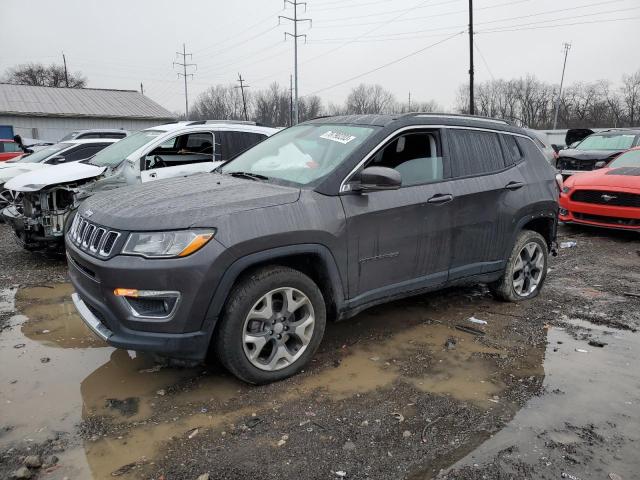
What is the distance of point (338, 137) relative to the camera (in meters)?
4.12

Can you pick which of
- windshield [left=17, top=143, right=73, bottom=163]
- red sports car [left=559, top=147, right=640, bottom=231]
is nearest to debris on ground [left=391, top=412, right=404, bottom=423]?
red sports car [left=559, top=147, right=640, bottom=231]

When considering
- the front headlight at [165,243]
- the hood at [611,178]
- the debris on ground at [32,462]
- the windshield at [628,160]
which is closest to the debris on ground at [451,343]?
the front headlight at [165,243]

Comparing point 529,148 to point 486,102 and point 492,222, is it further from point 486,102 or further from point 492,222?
point 486,102

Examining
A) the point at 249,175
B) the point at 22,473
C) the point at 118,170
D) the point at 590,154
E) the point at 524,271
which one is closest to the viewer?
the point at 22,473

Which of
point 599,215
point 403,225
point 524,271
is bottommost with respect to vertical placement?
point 524,271

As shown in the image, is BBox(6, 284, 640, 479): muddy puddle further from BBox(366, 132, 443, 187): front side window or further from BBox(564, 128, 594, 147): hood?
BBox(564, 128, 594, 147): hood

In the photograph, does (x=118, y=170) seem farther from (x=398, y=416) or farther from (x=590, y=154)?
(x=590, y=154)

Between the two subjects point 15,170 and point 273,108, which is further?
point 273,108

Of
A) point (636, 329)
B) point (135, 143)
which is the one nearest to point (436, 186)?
point (636, 329)

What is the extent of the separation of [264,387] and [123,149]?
590cm

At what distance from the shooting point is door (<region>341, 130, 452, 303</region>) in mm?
3711

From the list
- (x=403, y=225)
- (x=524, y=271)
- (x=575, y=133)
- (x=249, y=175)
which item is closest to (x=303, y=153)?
(x=249, y=175)

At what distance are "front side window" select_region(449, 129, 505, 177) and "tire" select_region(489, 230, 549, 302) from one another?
0.84m

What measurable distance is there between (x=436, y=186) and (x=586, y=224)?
232 inches
